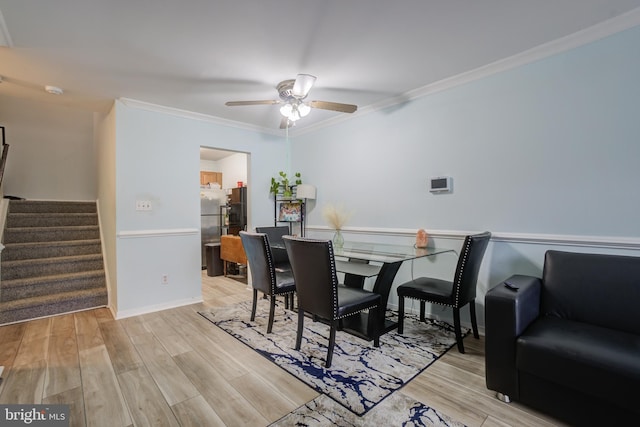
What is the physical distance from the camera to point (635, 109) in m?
1.95

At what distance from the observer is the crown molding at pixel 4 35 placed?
1858 mm

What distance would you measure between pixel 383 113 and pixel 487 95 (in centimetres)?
110

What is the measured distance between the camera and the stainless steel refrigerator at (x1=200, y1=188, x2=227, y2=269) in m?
5.91

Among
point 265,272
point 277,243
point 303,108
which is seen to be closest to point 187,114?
point 303,108

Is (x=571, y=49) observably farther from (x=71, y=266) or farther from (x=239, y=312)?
(x=71, y=266)

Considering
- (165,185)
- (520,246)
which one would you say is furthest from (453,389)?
(165,185)

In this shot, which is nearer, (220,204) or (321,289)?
(321,289)

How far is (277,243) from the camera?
3.71m

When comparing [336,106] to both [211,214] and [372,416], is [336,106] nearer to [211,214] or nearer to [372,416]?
[372,416]

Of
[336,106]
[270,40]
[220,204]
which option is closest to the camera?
[270,40]

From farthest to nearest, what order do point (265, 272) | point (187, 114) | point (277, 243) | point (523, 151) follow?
1. point (277, 243)
2. point (187, 114)
3. point (265, 272)
4. point (523, 151)

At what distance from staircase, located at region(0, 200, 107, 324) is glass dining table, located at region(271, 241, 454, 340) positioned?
304 cm

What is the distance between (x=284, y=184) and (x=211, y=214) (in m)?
2.38

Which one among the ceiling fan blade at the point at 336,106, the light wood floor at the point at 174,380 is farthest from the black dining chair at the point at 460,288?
the ceiling fan blade at the point at 336,106
